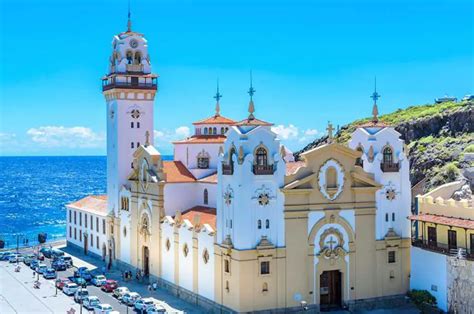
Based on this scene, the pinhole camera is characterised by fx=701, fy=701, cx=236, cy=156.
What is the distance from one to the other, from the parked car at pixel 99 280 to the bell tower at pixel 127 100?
1007cm

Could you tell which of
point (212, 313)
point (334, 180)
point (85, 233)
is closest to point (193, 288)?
point (212, 313)

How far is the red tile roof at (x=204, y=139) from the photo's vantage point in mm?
68312

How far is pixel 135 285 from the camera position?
2574 inches

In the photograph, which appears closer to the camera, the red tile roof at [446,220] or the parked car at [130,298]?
the red tile roof at [446,220]

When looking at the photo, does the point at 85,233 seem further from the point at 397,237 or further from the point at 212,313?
the point at 397,237

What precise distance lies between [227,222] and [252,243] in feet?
8.51

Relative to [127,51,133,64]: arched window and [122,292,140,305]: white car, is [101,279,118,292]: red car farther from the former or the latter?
[127,51,133,64]: arched window

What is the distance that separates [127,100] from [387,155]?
29.3 meters

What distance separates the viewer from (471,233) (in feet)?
167

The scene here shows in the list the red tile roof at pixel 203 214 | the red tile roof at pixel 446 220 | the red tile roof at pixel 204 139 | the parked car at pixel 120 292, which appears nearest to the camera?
the red tile roof at pixel 446 220

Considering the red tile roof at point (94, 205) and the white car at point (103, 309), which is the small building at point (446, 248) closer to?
the white car at point (103, 309)

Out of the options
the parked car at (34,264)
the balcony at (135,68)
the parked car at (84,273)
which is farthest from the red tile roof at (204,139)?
the parked car at (34,264)

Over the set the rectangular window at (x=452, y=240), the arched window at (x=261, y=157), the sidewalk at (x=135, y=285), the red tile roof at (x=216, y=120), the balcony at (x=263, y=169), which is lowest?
the sidewalk at (x=135, y=285)

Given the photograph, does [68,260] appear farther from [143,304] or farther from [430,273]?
[430,273]
